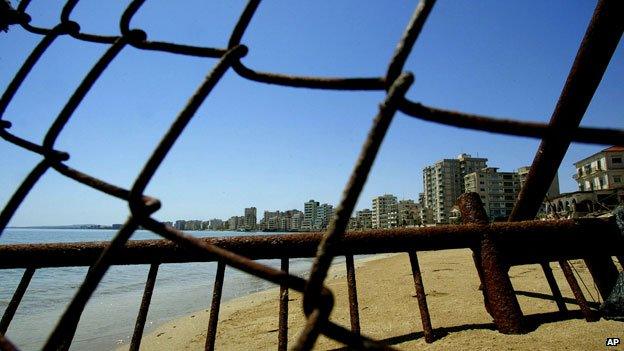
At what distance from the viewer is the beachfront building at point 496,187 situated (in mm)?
94062

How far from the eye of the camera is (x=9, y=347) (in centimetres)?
70

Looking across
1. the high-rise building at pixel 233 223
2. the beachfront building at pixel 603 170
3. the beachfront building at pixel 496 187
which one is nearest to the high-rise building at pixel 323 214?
the high-rise building at pixel 233 223

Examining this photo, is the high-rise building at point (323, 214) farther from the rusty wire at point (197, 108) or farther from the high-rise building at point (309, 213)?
the rusty wire at point (197, 108)

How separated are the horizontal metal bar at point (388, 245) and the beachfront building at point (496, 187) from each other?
331ft

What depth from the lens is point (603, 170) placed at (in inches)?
2435

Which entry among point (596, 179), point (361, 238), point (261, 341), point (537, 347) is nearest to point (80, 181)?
point (361, 238)

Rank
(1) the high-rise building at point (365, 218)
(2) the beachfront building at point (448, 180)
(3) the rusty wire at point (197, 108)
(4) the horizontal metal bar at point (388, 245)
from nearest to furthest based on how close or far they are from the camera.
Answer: (3) the rusty wire at point (197, 108)
(4) the horizontal metal bar at point (388, 245)
(2) the beachfront building at point (448, 180)
(1) the high-rise building at point (365, 218)

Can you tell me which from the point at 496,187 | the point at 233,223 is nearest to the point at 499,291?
the point at 496,187

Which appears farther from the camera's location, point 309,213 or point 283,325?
point 309,213

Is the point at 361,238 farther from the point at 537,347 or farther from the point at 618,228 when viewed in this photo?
the point at 618,228

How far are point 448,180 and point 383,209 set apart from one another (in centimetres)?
3792

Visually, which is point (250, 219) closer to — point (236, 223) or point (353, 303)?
point (236, 223)

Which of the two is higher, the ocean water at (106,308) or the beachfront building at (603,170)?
the beachfront building at (603,170)

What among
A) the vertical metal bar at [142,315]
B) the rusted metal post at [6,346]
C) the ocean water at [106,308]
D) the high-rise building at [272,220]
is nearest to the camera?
the rusted metal post at [6,346]
